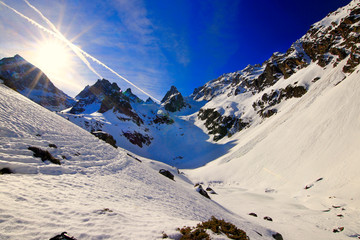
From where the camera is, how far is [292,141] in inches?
1428

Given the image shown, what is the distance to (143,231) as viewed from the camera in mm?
5414

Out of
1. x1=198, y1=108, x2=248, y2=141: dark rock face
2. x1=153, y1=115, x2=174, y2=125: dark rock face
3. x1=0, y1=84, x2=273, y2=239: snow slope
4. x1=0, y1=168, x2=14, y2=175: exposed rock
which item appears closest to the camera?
x1=0, y1=84, x2=273, y2=239: snow slope

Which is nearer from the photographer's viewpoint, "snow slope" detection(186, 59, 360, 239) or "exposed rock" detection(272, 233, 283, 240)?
"exposed rock" detection(272, 233, 283, 240)

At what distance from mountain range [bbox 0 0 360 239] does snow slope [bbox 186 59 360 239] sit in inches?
4.3

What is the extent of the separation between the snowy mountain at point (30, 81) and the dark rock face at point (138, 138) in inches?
5404

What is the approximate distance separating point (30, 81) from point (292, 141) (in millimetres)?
246922

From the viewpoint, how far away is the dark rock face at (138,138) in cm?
8632

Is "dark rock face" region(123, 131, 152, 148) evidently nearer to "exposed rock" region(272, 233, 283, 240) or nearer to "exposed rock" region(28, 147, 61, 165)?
"exposed rock" region(28, 147, 61, 165)

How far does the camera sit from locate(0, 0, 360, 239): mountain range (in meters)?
19.6

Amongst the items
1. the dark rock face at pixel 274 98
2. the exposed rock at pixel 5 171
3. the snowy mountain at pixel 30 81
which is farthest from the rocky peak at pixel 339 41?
the snowy mountain at pixel 30 81

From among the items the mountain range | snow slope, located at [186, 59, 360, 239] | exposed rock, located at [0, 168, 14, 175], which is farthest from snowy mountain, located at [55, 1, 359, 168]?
exposed rock, located at [0, 168, 14, 175]

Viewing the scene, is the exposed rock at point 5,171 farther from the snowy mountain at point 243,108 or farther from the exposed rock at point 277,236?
the snowy mountain at point 243,108

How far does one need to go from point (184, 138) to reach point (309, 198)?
301ft

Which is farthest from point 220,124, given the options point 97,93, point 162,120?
point 97,93
